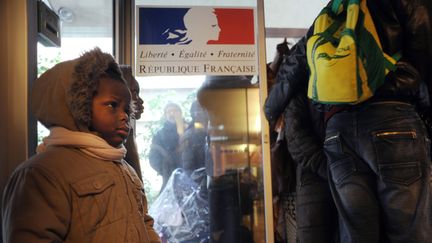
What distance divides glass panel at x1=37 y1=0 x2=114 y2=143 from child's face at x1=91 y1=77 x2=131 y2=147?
0.94ft

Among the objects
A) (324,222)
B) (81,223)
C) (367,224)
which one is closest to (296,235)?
(324,222)

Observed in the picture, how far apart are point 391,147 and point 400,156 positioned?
0.04 meters

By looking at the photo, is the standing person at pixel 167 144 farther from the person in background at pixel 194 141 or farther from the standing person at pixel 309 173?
the standing person at pixel 309 173

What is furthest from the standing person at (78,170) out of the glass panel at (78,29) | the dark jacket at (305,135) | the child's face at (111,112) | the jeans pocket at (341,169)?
the dark jacket at (305,135)

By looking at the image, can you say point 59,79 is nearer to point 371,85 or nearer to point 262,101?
point 371,85

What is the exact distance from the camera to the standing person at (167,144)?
247cm

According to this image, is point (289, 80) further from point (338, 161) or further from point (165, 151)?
point (165, 151)

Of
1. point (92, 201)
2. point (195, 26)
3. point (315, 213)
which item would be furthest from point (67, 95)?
point (195, 26)

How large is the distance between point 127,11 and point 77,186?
5.37 ft

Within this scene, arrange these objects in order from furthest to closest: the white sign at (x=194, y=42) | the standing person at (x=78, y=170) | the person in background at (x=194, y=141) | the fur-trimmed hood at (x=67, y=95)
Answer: the person in background at (x=194, y=141) → the white sign at (x=194, y=42) → the fur-trimmed hood at (x=67, y=95) → the standing person at (x=78, y=170)

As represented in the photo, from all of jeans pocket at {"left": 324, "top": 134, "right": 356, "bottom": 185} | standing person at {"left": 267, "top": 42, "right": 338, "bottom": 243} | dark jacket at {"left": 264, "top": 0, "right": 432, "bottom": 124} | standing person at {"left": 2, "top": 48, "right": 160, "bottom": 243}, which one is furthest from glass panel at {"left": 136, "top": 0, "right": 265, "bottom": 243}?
standing person at {"left": 2, "top": 48, "right": 160, "bottom": 243}

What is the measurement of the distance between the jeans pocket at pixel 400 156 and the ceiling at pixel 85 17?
4.65 feet

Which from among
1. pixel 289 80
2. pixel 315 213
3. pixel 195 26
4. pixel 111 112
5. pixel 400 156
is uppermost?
pixel 195 26

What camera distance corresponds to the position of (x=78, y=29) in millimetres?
2131
